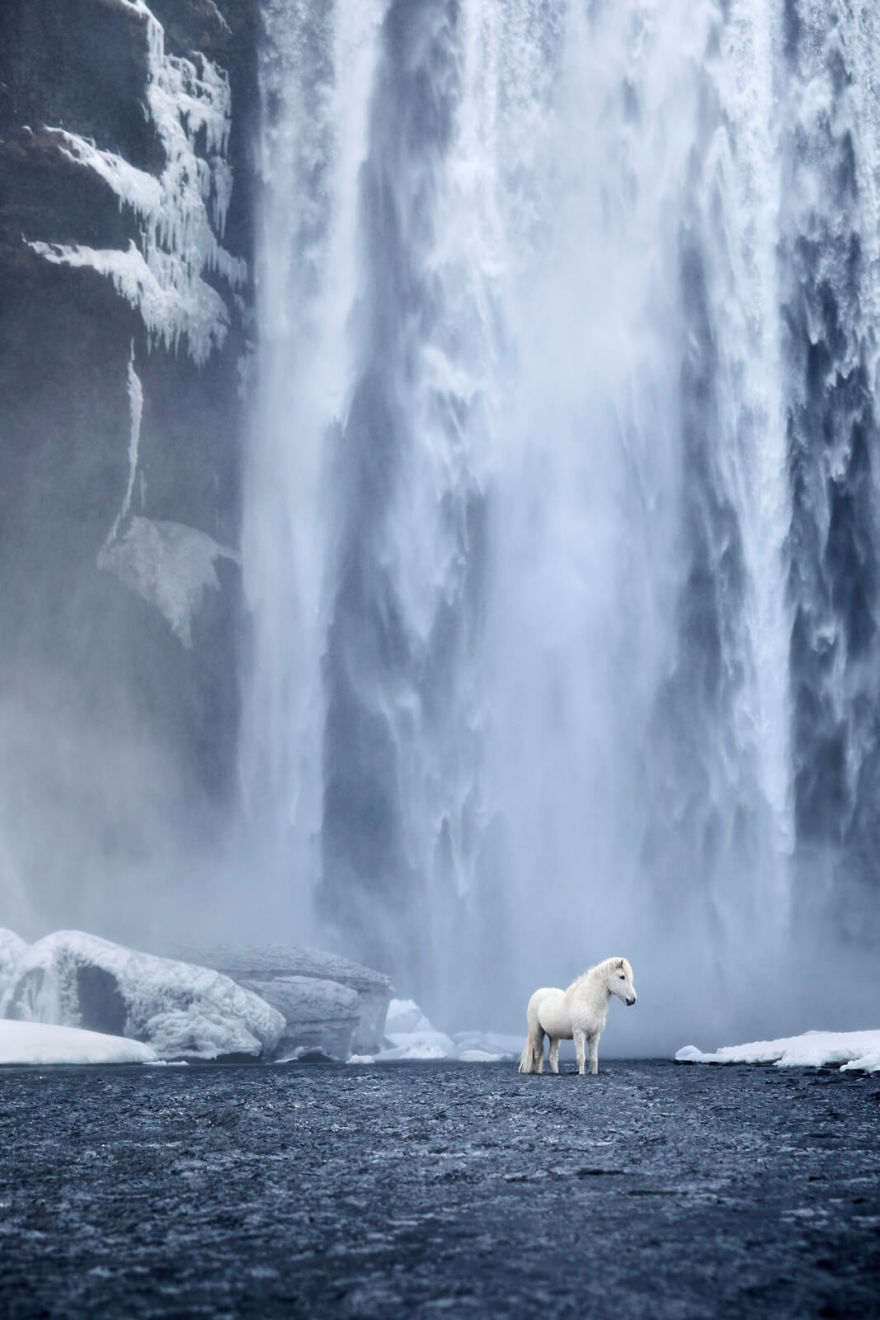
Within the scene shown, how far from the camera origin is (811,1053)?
45.4 ft

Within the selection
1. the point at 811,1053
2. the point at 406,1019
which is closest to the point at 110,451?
the point at 406,1019

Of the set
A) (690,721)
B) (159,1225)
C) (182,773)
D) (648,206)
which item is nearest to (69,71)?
(648,206)

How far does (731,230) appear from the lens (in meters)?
32.6

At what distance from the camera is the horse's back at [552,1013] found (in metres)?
11.2

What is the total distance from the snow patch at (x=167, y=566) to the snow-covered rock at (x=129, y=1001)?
36.8ft

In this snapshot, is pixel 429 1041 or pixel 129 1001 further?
pixel 429 1041

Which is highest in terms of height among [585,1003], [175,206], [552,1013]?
[175,206]

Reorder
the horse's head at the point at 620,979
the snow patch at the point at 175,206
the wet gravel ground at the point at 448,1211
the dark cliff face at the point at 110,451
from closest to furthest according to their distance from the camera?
the wet gravel ground at the point at 448,1211
the horse's head at the point at 620,979
the dark cliff face at the point at 110,451
the snow patch at the point at 175,206

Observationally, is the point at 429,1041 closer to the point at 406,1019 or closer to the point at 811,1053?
the point at 406,1019

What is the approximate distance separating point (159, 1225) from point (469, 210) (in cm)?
3420

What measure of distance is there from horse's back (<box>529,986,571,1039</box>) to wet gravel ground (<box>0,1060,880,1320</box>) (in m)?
3.40

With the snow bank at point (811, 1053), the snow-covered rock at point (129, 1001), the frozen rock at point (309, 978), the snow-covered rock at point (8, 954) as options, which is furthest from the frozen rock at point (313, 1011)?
the snow bank at point (811, 1053)

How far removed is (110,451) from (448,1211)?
2779cm

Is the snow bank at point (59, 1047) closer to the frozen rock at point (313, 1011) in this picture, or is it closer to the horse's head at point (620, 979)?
the frozen rock at point (313, 1011)
